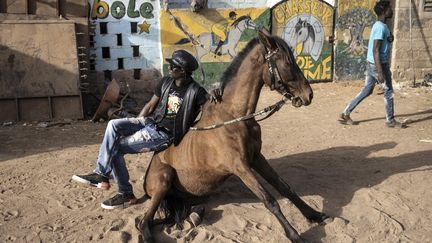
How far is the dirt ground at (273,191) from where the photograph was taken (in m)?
4.59

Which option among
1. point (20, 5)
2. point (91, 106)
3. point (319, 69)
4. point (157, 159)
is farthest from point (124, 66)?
point (157, 159)

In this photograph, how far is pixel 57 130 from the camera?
28.1 feet

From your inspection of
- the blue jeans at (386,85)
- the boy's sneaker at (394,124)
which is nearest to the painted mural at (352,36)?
the blue jeans at (386,85)

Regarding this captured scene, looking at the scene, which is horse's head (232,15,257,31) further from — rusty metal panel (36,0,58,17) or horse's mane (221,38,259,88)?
horse's mane (221,38,259,88)

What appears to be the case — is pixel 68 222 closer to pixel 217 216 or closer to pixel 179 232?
pixel 179 232

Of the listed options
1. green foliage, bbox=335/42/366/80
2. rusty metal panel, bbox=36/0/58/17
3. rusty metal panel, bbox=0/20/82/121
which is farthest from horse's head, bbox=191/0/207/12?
green foliage, bbox=335/42/366/80

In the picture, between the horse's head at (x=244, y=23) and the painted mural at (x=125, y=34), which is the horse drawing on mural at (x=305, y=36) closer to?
the horse's head at (x=244, y=23)

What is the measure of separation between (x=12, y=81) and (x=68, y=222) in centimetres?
536

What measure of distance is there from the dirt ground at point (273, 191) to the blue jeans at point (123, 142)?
426 millimetres

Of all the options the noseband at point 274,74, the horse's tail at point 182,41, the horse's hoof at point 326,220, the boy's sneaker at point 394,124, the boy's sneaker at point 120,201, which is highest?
the horse's tail at point 182,41

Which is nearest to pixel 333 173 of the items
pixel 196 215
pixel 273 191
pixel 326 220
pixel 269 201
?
pixel 273 191

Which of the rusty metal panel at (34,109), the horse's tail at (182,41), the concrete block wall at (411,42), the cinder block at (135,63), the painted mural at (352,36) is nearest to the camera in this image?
the rusty metal panel at (34,109)

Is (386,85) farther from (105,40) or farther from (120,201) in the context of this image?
(105,40)

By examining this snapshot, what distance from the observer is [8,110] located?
913 cm
